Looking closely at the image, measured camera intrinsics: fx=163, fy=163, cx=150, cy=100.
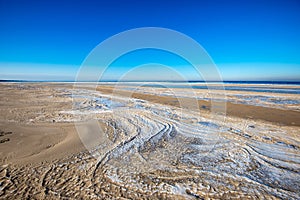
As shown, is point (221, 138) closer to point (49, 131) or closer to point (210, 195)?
point (210, 195)

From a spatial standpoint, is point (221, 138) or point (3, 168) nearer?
point (3, 168)

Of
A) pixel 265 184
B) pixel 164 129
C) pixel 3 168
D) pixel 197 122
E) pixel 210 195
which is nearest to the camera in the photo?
pixel 210 195

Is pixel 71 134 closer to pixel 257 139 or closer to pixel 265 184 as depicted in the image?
pixel 265 184

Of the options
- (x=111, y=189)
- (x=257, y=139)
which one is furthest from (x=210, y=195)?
(x=257, y=139)

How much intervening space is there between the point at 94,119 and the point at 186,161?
22.3 feet

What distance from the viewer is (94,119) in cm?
1027

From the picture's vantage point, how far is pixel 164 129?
8.61m

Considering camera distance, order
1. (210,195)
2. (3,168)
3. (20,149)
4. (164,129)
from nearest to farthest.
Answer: (210,195) < (3,168) < (20,149) < (164,129)

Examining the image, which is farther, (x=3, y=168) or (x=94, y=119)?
(x=94, y=119)

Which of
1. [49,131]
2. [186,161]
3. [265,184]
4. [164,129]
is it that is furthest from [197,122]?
[49,131]

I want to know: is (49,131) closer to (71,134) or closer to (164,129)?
(71,134)

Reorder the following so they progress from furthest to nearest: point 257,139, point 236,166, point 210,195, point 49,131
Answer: point 49,131 < point 257,139 < point 236,166 < point 210,195

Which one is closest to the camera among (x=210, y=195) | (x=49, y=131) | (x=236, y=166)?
(x=210, y=195)

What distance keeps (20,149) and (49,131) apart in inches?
76.8
